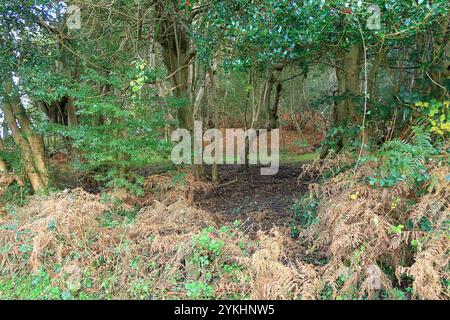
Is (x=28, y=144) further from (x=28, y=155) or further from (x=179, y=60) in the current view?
(x=179, y=60)

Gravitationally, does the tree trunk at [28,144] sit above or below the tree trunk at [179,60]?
below

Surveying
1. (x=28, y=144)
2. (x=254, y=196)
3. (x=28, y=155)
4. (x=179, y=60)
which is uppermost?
(x=179, y=60)

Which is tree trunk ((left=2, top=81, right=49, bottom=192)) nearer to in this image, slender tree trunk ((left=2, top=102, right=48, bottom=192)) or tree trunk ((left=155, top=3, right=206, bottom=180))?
slender tree trunk ((left=2, top=102, right=48, bottom=192))

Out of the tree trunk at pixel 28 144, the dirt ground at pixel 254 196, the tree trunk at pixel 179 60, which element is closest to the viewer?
the dirt ground at pixel 254 196

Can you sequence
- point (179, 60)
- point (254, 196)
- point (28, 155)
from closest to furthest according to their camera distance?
1. point (28, 155)
2. point (254, 196)
3. point (179, 60)

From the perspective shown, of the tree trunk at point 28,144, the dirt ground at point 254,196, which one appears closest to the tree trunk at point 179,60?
the dirt ground at point 254,196

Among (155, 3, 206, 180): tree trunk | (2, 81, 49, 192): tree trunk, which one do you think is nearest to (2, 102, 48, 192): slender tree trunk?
(2, 81, 49, 192): tree trunk

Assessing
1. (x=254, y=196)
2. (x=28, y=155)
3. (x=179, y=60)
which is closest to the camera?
(x=28, y=155)

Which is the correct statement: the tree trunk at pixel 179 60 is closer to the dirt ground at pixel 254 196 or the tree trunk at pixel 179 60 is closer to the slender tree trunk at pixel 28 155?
the dirt ground at pixel 254 196

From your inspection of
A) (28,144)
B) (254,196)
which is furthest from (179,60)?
(28,144)

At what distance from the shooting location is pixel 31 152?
586 centimetres

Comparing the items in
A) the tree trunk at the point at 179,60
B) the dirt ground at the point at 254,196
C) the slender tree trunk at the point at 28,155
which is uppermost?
the tree trunk at the point at 179,60

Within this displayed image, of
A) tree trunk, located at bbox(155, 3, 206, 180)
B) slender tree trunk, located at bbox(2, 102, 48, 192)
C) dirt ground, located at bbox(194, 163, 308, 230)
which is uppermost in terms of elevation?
tree trunk, located at bbox(155, 3, 206, 180)

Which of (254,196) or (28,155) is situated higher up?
(28,155)
